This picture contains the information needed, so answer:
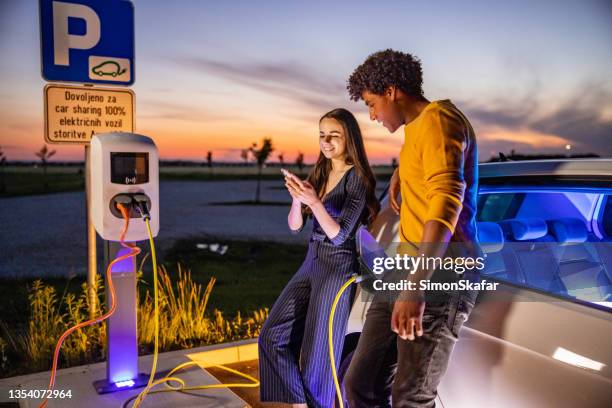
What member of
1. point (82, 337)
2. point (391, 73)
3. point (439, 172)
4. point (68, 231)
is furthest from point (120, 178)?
point (68, 231)

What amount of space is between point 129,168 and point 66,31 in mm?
1302

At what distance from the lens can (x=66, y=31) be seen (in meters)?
4.02

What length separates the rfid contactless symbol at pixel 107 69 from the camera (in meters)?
4.17

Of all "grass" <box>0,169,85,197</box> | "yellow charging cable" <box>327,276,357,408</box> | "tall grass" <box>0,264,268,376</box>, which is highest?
"yellow charging cable" <box>327,276,357,408</box>

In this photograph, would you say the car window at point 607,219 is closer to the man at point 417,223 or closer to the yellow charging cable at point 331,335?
the yellow charging cable at point 331,335

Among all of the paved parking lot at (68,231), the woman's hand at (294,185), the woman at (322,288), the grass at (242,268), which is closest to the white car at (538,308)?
the woman at (322,288)

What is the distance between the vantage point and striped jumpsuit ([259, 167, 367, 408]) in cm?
→ 299

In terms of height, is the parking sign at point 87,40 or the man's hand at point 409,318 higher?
the parking sign at point 87,40

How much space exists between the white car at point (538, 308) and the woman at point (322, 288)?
12 centimetres

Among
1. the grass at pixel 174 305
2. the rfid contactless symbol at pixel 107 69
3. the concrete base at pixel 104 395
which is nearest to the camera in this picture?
the concrete base at pixel 104 395

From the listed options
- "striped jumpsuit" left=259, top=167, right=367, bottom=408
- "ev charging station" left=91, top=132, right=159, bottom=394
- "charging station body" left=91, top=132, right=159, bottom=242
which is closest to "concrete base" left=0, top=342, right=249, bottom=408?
"ev charging station" left=91, top=132, right=159, bottom=394

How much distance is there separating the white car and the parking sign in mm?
2381

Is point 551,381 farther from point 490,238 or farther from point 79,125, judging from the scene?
point 79,125

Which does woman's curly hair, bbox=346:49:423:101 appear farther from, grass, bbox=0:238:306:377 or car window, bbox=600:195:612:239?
grass, bbox=0:238:306:377
